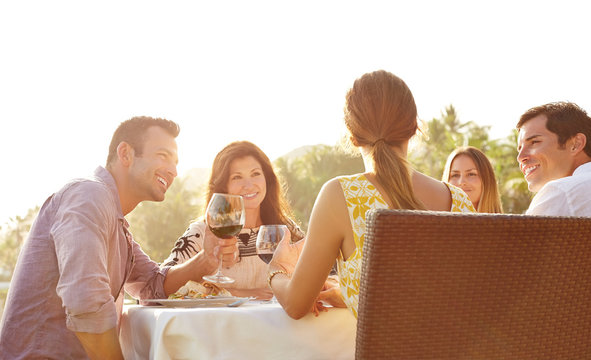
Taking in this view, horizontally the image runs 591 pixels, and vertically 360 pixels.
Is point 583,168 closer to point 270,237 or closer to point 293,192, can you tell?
point 270,237

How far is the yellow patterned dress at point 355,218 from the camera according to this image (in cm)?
239

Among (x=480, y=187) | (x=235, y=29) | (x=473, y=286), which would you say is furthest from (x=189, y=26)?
(x=473, y=286)

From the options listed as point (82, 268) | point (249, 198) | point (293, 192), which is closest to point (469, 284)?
point (82, 268)

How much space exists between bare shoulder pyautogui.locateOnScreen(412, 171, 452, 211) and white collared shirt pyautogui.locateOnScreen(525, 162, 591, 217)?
831mm

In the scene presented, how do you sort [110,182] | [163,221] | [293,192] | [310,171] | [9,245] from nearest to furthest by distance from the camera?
[110,182], [163,221], [293,192], [9,245], [310,171]

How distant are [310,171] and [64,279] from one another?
4720cm

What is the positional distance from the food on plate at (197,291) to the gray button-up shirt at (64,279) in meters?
0.28

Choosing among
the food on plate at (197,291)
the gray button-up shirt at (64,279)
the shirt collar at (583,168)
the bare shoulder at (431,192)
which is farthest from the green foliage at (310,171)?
the bare shoulder at (431,192)

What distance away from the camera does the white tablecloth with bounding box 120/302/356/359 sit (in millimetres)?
2256

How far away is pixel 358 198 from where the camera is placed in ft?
7.92

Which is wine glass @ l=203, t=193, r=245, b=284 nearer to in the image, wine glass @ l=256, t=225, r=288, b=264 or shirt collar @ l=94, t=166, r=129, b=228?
wine glass @ l=256, t=225, r=288, b=264

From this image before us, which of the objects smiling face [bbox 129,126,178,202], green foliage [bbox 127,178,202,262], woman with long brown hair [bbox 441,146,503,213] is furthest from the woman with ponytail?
green foliage [bbox 127,178,202,262]

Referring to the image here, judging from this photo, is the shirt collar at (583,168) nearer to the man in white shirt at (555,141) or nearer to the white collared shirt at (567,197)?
the man in white shirt at (555,141)

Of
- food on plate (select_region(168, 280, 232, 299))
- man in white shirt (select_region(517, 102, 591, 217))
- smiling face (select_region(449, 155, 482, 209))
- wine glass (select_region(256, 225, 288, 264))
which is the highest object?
man in white shirt (select_region(517, 102, 591, 217))
